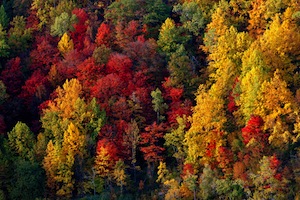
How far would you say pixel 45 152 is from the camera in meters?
69.9

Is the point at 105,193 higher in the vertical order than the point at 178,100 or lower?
lower

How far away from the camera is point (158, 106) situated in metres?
71.4

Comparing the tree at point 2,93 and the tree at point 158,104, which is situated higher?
the tree at point 2,93

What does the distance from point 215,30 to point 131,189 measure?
2093cm

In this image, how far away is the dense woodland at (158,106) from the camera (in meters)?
64.8

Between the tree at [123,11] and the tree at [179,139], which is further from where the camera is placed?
the tree at [123,11]

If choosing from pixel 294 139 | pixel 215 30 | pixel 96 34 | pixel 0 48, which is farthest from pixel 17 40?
pixel 294 139

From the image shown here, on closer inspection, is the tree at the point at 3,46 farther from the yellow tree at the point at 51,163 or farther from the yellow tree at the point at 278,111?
the yellow tree at the point at 278,111

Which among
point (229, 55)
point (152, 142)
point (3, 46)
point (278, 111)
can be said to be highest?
point (3, 46)

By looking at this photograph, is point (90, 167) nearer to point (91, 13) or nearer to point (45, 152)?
point (45, 152)

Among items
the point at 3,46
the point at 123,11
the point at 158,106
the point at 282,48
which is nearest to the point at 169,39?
the point at 123,11

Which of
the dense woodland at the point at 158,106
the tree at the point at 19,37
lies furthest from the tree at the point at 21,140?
the tree at the point at 19,37

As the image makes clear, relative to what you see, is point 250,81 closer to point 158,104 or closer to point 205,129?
point 205,129

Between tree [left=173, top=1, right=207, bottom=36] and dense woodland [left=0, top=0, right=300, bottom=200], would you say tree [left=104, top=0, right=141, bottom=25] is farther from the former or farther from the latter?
tree [left=173, top=1, right=207, bottom=36]
